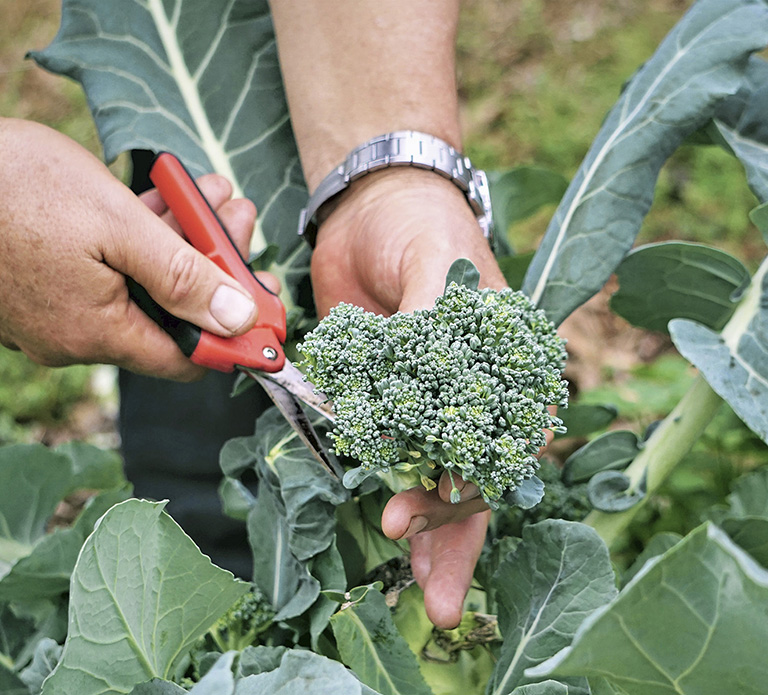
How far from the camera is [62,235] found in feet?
3.93

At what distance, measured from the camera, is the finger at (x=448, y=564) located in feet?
3.35

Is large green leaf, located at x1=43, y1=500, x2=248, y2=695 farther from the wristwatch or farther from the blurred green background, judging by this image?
the blurred green background

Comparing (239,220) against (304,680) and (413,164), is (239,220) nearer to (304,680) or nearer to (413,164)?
(413,164)

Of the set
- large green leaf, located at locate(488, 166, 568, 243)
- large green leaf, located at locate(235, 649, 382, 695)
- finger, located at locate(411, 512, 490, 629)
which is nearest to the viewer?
large green leaf, located at locate(235, 649, 382, 695)

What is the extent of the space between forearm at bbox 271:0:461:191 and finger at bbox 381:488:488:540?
0.71 m

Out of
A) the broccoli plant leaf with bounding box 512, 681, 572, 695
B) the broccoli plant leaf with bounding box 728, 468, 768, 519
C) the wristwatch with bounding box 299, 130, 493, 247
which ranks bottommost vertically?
the broccoli plant leaf with bounding box 728, 468, 768, 519

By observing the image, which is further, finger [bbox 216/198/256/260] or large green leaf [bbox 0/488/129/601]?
finger [bbox 216/198/256/260]

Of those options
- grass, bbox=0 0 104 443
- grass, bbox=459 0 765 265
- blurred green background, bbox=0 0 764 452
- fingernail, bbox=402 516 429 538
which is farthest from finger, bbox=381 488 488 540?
grass, bbox=0 0 104 443

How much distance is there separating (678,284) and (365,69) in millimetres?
708

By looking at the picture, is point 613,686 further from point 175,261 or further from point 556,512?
point 175,261

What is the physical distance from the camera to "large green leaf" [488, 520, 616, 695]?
956 millimetres

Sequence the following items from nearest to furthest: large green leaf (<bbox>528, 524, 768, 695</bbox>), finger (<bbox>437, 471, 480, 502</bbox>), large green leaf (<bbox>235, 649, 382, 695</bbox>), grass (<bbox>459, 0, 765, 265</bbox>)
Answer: large green leaf (<bbox>528, 524, 768, 695</bbox>)
large green leaf (<bbox>235, 649, 382, 695</bbox>)
finger (<bbox>437, 471, 480, 502</bbox>)
grass (<bbox>459, 0, 765, 265</bbox>)

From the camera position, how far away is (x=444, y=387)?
33.5 inches

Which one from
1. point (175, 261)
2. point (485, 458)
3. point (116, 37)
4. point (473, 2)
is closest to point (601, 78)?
point (473, 2)
